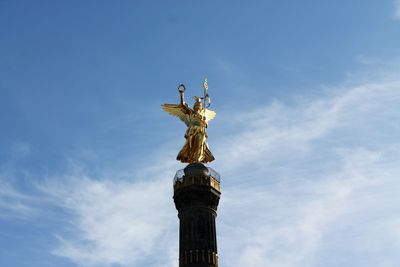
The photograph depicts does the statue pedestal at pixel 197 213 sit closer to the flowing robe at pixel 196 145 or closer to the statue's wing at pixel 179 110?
the flowing robe at pixel 196 145

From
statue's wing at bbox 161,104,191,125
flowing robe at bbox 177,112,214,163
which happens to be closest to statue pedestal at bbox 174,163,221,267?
flowing robe at bbox 177,112,214,163

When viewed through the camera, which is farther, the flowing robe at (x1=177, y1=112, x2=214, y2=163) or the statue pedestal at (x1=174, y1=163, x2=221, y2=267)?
the flowing robe at (x1=177, y1=112, x2=214, y2=163)

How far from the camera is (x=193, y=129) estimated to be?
52.1 metres

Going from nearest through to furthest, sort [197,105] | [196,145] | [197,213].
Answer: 1. [197,213]
2. [196,145]
3. [197,105]

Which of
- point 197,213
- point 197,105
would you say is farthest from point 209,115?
point 197,213

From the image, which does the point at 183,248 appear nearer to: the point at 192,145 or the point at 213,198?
the point at 213,198

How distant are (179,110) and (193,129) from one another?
9.74 ft

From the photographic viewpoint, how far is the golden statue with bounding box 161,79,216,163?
2037 inches

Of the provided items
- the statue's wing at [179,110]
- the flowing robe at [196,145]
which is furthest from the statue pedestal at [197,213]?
the statue's wing at [179,110]

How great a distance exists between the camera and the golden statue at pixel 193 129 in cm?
5175

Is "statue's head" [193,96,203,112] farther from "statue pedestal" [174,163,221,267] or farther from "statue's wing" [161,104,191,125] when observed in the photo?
"statue pedestal" [174,163,221,267]

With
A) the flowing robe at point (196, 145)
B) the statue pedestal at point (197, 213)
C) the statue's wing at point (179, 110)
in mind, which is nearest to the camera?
the statue pedestal at point (197, 213)

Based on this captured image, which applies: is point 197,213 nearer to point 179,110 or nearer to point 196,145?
point 196,145

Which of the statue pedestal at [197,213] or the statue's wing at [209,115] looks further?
the statue's wing at [209,115]
